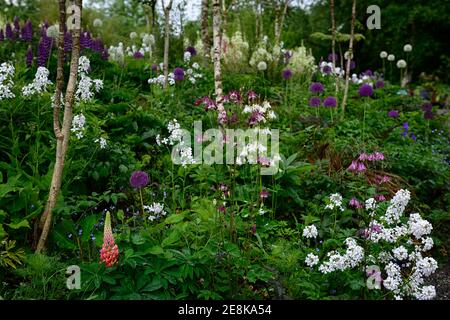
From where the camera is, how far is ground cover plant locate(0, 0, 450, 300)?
9.43ft

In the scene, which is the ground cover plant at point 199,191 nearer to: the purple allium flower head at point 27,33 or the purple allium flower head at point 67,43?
the purple allium flower head at point 27,33

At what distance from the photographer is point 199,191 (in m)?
4.32

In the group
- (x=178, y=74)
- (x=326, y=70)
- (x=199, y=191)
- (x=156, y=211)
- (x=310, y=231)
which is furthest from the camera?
(x=326, y=70)

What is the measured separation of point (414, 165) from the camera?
17.0 ft

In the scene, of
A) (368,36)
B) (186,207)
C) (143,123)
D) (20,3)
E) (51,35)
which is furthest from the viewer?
(20,3)

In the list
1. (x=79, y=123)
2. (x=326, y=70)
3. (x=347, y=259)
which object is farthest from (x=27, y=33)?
(x=326, y=70)

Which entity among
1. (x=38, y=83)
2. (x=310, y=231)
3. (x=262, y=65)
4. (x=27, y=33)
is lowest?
(x=310, y=231)

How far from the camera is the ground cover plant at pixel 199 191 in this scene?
9.43 feet

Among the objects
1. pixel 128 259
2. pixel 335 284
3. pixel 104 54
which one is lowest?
pixel 335 284

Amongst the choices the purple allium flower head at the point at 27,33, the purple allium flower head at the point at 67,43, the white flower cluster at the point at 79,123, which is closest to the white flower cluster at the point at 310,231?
the white flower cluster at the point at 79,123

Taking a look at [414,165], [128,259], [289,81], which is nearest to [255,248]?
[128,259]

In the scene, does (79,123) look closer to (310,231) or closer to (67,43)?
(310,231)

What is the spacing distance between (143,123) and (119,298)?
2.65 meters
